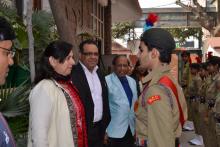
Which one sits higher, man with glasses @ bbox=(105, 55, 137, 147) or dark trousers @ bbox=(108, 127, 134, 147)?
man with glasses @ bbox=(105, 55, 137, 147)

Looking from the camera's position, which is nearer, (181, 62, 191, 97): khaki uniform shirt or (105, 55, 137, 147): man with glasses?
(105, 55, 137, 147): man with glasses

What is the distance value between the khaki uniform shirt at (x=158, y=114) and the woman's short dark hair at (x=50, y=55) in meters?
0.70

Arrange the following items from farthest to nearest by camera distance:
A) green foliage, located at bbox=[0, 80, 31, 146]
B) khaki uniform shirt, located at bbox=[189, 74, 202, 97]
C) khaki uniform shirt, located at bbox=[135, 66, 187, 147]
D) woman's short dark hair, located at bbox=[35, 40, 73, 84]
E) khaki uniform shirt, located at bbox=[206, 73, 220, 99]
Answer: khaki uniform shirt, located at bbox=[189, 74, 202, 97]
khaki uniform shirt, located at bbox=[206, 73, 220, 99]
green foliage, located at bbox=[0, 80, 31, 146]
woman's short dark hair, located at bbox=[35, 40, 73, 84]
khaki uniform shirt, located at bbox=[135, 66, 187, 147]

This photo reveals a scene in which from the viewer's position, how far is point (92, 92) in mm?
4449

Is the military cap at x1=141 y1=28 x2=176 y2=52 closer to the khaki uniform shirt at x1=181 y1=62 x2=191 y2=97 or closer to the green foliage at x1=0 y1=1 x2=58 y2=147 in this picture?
the green foliage at x1=0 y1=1 x2=58 y2=147

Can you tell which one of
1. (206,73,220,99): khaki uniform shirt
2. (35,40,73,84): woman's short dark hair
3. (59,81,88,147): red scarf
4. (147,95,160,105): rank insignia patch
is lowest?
(206,73,220,99): khaki uniform shirt

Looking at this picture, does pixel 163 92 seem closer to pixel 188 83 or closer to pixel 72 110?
pixel 72 110

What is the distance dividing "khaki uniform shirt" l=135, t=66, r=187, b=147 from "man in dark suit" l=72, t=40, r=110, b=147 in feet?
3.80

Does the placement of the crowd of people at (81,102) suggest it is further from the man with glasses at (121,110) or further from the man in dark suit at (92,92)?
the man with glasses at (121,110)

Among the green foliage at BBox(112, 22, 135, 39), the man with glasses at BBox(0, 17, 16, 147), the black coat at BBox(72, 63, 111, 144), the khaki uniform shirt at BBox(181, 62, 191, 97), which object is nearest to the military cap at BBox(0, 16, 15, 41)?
the man with glasses at BBox(0, 17, 16, 147)

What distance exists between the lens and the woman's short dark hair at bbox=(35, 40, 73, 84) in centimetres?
348

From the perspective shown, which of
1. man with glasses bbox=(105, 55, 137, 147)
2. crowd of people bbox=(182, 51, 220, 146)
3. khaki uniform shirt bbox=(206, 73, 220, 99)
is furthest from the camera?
khaki uniform shirt bbox=(206, 73, 220, 99)

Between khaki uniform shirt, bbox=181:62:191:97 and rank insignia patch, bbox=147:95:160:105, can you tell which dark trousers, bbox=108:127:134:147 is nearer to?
rank insignia patch, bbox=147:95:160:105

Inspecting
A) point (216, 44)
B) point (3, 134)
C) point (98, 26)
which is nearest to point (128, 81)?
point (3, 134)
